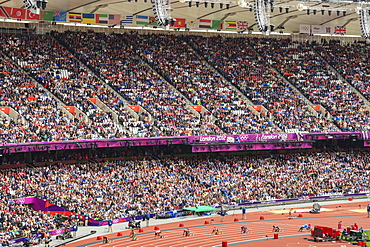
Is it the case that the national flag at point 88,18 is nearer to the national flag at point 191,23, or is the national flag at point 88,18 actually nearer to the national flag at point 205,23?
the national flag at point 191,23

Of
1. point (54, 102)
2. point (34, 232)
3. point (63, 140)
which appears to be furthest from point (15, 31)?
point (34, 232)

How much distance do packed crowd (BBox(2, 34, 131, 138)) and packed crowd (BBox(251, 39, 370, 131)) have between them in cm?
2354

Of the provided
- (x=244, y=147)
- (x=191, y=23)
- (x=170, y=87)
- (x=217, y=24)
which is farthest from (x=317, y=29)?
(x=244, y=147)

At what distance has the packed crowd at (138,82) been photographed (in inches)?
2281

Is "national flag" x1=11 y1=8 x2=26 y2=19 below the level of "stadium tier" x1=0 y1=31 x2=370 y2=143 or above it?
above

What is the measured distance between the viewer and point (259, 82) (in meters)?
69.1

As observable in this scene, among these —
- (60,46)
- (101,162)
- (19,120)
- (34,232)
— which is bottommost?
(34,232)

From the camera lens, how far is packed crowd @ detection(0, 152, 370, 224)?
46.8m

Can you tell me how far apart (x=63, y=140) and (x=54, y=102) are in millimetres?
5594

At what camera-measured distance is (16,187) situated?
45.0 metres

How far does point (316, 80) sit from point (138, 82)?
22.4m

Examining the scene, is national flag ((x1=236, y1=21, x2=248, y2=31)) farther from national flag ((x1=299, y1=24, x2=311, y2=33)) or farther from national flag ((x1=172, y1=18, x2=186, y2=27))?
national flag ((x1=299, y1=24, x2=311, y2=33))

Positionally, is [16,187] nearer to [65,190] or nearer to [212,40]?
[65,190]

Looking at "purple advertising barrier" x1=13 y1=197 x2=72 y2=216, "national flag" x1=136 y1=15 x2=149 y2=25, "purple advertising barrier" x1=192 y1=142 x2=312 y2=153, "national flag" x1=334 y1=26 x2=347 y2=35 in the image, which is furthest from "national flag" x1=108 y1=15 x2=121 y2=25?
"national flag" x1=334 y1=26 x2=347 y2=35
